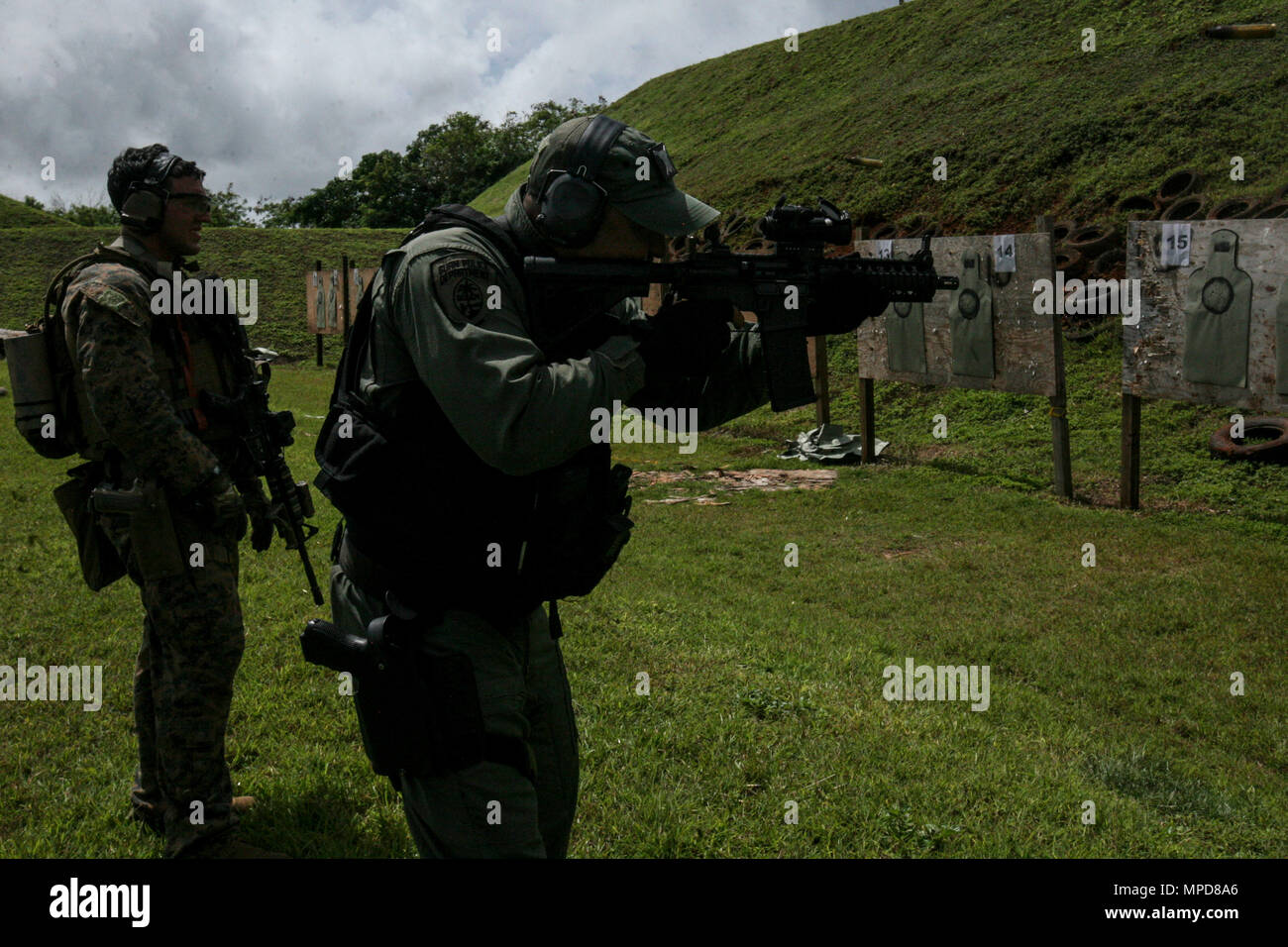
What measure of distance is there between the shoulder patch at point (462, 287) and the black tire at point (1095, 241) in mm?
12408

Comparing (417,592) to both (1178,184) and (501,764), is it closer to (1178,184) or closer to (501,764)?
(501,764)

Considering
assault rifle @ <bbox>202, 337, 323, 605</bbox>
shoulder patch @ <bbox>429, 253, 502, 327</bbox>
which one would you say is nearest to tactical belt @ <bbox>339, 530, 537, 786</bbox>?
shoulder patch @ <bbox>429, 253, 502, 327</bbox>

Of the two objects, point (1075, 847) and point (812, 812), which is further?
point (812, 812)

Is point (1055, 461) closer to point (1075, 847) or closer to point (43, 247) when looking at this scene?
point (1075, 847)

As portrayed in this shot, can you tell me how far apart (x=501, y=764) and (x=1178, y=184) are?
543 inches

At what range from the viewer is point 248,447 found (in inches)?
144

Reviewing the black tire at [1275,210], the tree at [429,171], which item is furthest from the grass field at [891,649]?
the tree at [429,171]

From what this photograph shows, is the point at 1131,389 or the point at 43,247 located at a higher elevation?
the point at 43,247

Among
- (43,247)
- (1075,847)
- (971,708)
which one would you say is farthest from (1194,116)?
(43,247)

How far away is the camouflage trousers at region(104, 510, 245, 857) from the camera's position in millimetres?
3158

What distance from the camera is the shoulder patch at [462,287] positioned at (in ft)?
6.51

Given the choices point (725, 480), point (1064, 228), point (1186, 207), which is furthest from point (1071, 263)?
point (725, 480)

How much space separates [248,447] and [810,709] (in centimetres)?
261

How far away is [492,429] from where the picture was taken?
1.93 metres
